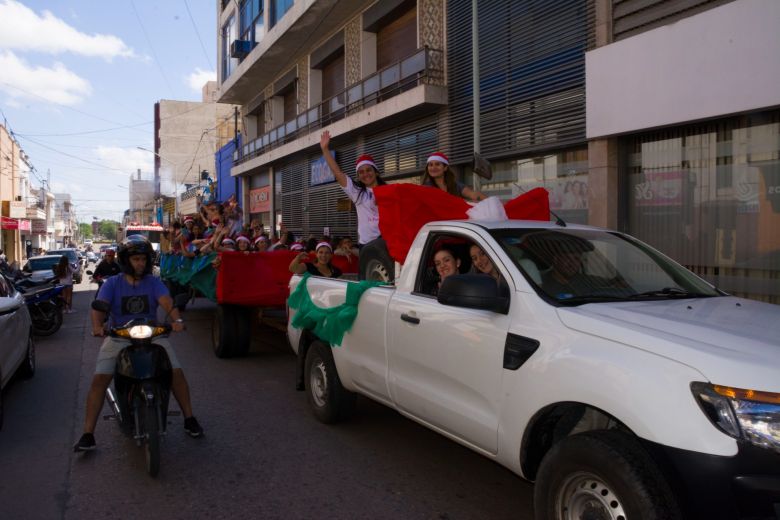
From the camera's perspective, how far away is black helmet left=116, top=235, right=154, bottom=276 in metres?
4.86

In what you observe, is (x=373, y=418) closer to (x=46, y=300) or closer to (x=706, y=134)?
(x=706, y=134)

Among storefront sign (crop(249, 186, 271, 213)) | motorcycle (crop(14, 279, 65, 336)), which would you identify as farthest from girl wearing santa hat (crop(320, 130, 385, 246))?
storefront sign (crop(249, 186, 271, 213))

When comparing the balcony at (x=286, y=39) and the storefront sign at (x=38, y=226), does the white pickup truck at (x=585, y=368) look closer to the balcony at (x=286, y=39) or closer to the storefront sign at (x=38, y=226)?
the balcony at (x=286, y=39)

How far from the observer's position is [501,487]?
427cm

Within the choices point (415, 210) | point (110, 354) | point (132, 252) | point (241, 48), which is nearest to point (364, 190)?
point (415, 210)

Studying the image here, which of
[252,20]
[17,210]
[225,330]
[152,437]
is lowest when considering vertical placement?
[152,437]

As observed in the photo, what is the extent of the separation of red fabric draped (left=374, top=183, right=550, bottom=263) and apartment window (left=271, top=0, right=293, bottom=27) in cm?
1724

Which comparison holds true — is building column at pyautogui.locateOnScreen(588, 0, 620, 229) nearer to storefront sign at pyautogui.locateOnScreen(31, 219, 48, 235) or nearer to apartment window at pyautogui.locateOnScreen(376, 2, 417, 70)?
apartment window at pyautogui.locateOnScreen(376, 2, 417, 70)

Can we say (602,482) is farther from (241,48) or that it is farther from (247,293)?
(241,48)

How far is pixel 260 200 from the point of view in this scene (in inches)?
1163

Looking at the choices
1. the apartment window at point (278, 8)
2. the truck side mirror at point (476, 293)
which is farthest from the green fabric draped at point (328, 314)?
the apartment window at point (278, 8)

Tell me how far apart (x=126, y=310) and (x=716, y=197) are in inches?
300

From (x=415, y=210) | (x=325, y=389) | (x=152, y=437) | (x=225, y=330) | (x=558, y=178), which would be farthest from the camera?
(x=558, y=178)

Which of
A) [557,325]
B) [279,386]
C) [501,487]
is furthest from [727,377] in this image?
[279,386]
